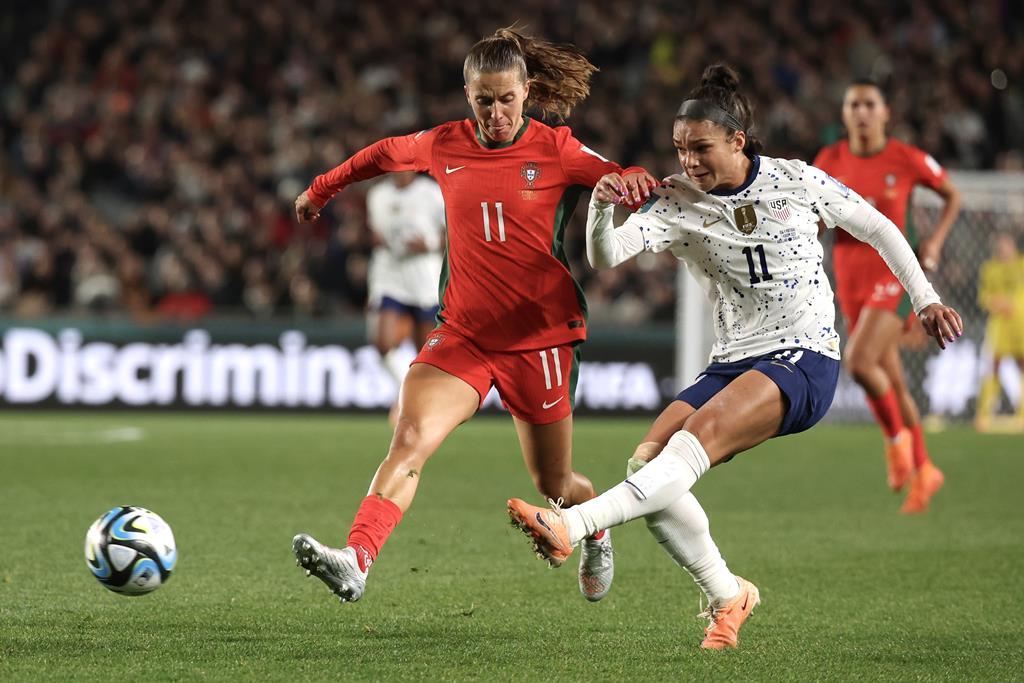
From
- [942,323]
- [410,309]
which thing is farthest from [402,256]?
[942,323]

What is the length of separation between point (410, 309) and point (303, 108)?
25.5 feet

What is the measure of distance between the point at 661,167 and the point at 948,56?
15.6ft

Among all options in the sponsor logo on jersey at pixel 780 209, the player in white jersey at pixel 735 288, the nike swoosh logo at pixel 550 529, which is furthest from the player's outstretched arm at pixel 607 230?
the nike swoosh logo at pixel 550 529

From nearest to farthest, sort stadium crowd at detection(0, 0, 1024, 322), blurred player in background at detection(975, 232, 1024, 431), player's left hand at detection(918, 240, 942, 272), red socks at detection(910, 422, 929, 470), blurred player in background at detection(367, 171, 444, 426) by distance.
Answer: player's left hand at detection(918, 240, 942, 272) < red socks at detection(910, 422, 929, 470) < blurred player in background at detection(367, 171, 444, 426) < blurred player in background at detection(975, 232, 1024, 431) < stadium crowd at detection(0, 0, 1024, 322)

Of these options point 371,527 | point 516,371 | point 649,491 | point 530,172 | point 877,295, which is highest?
point 530,172

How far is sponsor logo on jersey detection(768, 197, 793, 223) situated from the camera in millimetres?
5164

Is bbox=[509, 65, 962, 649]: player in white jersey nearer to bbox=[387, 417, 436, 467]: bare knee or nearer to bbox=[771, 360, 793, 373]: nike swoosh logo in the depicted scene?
bbox=[771, 360, 793, 373]: nike swoosh logo

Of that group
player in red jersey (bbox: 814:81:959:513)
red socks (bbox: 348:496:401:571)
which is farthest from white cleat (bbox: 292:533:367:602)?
player in red jersey (bbox: 814:81:959:513)

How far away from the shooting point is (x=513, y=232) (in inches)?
211

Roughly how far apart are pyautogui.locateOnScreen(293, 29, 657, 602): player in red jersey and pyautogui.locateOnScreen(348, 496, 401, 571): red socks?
1.05ft

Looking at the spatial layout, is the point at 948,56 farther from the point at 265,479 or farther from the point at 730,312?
the point at 730,312

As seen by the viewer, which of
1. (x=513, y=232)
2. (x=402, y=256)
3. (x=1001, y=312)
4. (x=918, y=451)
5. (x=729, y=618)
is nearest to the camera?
(x=729, y=618)

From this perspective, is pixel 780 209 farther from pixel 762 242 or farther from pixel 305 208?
pixel 305 208

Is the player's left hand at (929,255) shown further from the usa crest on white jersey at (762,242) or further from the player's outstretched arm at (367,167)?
the player's outstretched arm at (367,167)
